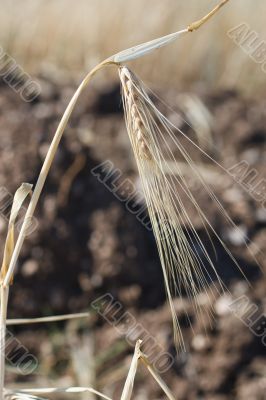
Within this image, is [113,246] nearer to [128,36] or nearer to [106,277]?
[106,277]

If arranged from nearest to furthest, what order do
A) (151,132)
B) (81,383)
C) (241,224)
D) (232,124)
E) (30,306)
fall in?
(151,132) < (81,383) < (30,306) < (241,224) < (232,124)

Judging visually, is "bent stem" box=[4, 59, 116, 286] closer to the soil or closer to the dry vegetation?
the soil

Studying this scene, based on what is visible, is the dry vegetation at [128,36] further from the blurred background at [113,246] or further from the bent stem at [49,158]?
the bent stem at [49,158]

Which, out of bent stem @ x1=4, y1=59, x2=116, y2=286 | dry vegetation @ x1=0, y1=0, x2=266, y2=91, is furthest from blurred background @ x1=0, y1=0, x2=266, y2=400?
bent stem @ x1=4, y1=59, x2=116, y2=286

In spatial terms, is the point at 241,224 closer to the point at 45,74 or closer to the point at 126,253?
the point at 126,253

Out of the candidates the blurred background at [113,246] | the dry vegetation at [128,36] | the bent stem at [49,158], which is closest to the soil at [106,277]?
the blurred background at [113,246]

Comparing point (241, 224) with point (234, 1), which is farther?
point (234, 1)

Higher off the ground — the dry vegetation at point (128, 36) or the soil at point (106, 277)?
the dry vegetation at point (128, 36)

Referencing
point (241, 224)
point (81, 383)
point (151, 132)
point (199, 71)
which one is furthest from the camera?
point (199, 71)

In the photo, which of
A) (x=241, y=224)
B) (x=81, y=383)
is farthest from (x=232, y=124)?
(x=81, y=383)
